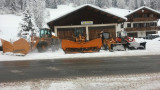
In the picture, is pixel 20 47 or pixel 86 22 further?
pixel 86 22

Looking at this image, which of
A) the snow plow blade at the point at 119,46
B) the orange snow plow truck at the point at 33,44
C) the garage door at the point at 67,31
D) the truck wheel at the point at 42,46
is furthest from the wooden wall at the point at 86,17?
the snow plow blade at the point at 119,46

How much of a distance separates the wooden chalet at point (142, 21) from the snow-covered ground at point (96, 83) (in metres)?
41.8

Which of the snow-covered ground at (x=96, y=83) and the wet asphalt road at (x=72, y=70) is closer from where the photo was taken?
the snow-covered ground at (x=96, y=83)

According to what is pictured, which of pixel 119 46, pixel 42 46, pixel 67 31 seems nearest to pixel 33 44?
pixel 42 46

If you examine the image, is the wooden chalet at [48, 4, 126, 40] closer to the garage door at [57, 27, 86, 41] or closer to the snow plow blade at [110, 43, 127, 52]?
the garage door at [57, 27, 86, 41]

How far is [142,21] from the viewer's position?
4597 centimetres

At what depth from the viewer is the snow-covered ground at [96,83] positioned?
4.89 metres

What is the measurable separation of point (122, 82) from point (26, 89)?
321cm

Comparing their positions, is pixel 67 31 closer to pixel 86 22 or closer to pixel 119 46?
pixel 86 22

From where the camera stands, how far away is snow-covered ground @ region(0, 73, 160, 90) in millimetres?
4895

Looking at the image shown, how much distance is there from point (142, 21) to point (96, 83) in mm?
45297

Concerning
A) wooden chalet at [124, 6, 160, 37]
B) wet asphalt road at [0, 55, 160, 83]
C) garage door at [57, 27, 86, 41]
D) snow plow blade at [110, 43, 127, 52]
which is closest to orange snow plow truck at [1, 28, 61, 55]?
garage door at [57, 27, 86, 41]

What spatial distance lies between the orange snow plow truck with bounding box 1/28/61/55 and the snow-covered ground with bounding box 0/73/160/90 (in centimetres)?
897

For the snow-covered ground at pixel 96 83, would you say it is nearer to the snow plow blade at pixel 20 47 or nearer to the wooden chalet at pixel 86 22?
the snow plow blade at pixel 20 47
